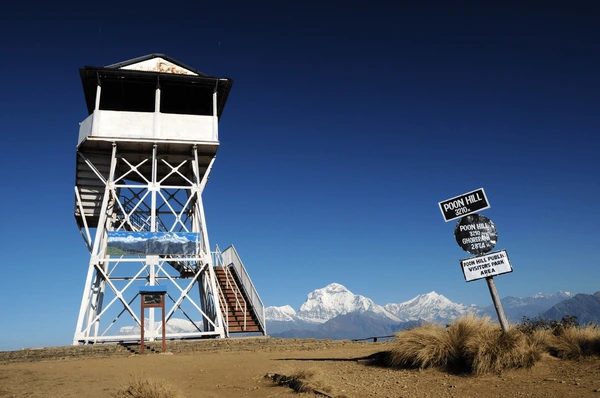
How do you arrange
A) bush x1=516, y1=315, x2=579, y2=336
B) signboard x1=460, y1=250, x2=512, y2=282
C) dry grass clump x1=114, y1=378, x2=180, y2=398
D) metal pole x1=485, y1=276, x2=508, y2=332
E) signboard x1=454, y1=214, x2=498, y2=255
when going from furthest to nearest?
signboard x1=454, y1=214, x2=498, y2=255 < bush x1=516, y1=315, x2=579, y2=336 < signboard x1=460, y1=250, x2=512, y2=282 < metal pole x1=485, y1=276, x2=508, y2=332 < dry grass clump x1=114, y1=378, x2=180, y2=398

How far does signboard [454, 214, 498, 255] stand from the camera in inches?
453

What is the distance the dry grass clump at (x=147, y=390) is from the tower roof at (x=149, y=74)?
18.8 metres

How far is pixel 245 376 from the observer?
40.8ft

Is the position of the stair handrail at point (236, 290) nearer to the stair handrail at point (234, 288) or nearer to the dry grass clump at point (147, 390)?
the stair handrail at point (234, 288)

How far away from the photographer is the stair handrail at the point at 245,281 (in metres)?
25.7

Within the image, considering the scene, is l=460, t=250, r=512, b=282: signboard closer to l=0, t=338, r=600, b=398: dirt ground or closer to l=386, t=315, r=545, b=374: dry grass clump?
l=386, t=315, r=545, b=374: dry grass clump

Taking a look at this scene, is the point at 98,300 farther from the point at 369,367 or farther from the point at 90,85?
the point at 369,367

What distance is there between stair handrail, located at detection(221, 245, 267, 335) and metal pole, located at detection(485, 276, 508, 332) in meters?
14.9

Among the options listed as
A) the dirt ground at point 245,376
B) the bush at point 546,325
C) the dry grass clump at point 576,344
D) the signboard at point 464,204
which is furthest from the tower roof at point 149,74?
the dry grass clump at point 576,344

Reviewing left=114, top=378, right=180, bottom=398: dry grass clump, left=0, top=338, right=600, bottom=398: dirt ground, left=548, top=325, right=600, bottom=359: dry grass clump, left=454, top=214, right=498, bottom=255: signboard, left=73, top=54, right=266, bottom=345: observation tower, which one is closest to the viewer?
left=0, top=338, right=600, bottom=398: dirt ground

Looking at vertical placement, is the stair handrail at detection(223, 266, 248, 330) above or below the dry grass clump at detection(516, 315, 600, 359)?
above

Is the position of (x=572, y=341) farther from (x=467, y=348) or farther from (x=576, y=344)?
(x=467, y=348)

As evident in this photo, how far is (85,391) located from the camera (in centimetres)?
1080

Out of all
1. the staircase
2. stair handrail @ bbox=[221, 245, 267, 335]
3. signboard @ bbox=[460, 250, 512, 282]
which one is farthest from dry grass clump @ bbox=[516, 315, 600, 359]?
the staircase
